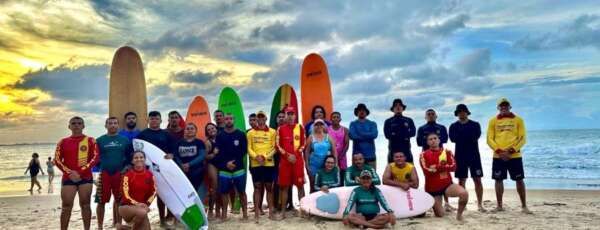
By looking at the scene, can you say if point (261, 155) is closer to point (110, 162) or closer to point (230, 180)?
point (230, 180)

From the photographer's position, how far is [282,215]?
5.63m

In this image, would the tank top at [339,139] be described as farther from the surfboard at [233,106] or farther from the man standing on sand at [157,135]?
the man standing on sand at [157,135]

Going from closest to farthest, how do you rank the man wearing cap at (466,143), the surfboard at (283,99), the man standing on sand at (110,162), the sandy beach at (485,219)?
the man standing on sand at (110,162)
the sandy beach at (485,219)
the man wearing cap at (466,143)
the surfboard at (283,99)

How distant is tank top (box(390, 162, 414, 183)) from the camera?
5523mm

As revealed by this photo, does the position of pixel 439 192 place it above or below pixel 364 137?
below

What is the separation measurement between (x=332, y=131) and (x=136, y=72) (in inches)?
119

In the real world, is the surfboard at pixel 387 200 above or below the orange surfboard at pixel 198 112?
below

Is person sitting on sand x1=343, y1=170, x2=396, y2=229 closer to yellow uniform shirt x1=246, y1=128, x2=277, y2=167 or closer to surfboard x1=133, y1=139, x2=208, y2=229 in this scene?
yellow uniform shirt x1=246, y1=128, x2=277, y2=167

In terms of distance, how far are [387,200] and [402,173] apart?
0.36 m

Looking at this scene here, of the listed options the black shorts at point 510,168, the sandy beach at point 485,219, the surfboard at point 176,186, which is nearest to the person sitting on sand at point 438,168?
the sandy beach at point 485,219

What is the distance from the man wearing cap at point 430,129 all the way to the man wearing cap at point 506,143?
0.55 m

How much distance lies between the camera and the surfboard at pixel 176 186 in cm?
499

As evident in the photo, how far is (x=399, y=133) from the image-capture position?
597 cm

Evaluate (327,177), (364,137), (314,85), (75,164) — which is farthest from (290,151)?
(75,164)
